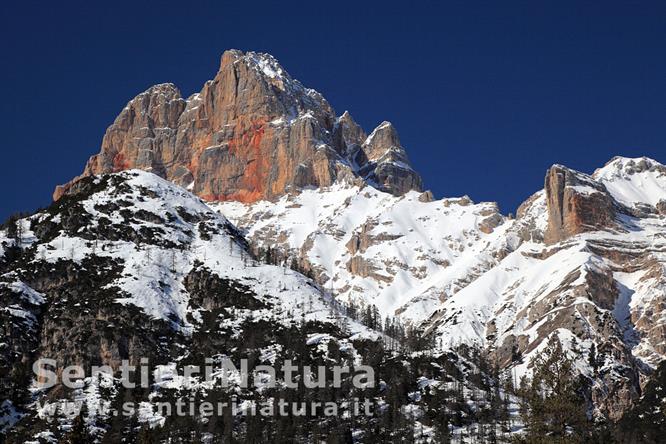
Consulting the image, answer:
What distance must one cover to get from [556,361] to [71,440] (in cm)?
4062

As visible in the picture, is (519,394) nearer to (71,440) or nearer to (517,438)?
(517,438)

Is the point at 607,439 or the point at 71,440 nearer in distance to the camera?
the point at 71,440

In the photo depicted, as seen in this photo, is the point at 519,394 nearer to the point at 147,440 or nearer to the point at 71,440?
the point at 71,440

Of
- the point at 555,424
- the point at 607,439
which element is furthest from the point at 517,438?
the point at 607,439

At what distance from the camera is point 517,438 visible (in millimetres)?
76688

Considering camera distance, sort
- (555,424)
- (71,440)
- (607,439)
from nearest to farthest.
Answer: (555,424), (71,440), (607,439)

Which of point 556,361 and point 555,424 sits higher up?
point 556,361

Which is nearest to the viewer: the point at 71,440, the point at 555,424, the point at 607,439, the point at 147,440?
the point at 555,424

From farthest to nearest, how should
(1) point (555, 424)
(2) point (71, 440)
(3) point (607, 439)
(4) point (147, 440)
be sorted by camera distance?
1. (3) point (607, 439)
2. (4) point (147, 440)
3. (2) point (71, 440)
4. (1) point (555, 424)

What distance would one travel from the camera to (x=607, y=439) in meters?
187

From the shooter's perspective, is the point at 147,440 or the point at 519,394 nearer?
the point at 519,394

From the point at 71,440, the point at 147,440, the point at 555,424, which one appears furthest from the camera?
the point at 147,440

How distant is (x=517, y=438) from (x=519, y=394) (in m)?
3.37

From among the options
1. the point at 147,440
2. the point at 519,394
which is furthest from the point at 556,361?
the point at 147,440
